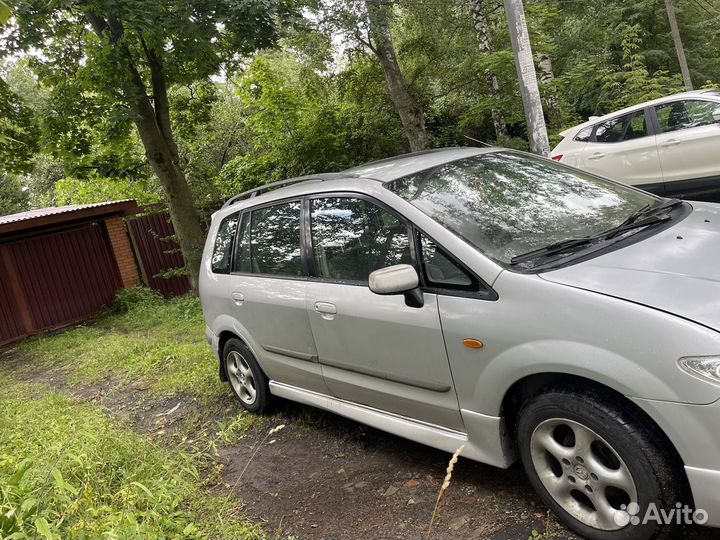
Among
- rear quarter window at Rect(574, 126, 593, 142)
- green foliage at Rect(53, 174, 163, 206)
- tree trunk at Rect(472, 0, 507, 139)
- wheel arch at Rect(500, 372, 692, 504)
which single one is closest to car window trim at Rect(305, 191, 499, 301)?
wheel arch at Rect(500, 372, 692, 504)

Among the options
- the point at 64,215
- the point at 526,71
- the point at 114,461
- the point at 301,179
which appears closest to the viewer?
the point at 114,461

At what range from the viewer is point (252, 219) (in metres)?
4.45

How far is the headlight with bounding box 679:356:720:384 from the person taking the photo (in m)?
1.97

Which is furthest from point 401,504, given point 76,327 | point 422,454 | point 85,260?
point 85,260

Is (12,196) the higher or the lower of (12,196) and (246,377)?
the higher

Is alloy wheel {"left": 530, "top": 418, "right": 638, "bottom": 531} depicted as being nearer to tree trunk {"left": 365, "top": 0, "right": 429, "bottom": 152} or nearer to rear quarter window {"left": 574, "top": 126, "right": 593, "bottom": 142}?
rear quarter window {"left": 574, "top": 126, "right": 593, "bottom": 142}

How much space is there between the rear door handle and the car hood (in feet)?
4.42

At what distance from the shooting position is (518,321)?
8.15 feet

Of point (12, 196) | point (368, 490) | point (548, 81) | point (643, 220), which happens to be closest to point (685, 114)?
point (643, 220)

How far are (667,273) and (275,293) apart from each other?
8.03 ft

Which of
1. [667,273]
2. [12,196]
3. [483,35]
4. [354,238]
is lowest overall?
[667,273]

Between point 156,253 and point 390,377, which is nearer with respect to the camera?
point 390,377

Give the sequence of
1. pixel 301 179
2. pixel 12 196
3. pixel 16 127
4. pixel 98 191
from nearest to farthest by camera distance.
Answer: pixel 301 179 → pixel 16 127 → pixel 98 191 → pixel 12 196

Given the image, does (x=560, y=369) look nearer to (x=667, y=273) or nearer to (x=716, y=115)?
(x=667, y=273)
